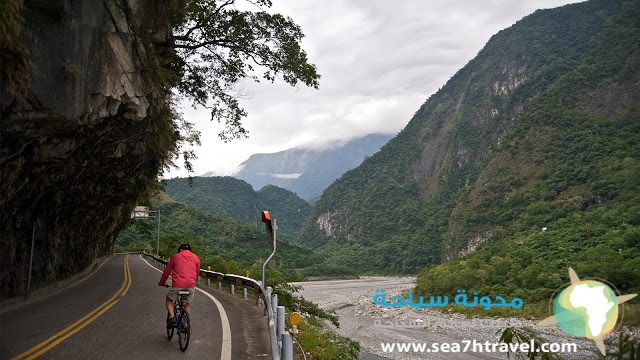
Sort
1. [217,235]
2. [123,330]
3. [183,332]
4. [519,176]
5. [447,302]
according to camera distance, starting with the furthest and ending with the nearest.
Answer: [519,176] < [217,235] < [447,302] < [123,330] < [183,332]

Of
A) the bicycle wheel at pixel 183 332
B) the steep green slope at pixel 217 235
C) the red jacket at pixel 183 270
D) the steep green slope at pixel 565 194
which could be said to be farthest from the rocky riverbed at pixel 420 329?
the steep green slope at pixel 217 235

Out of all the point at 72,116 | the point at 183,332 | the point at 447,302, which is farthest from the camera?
the point at 447,302

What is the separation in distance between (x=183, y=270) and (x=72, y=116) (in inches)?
124

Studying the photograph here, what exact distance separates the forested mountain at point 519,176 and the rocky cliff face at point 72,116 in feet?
126

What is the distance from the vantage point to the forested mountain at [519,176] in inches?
1912

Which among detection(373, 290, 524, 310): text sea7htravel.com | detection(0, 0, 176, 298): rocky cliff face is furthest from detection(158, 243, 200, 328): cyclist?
detection(373, 290, 524, 310): text sea7htravel.com

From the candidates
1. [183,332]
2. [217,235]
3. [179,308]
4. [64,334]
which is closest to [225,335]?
[183,332]

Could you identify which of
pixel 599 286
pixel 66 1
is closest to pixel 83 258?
pixel 66 1

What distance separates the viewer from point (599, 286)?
6562 mm

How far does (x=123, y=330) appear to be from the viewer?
727cm

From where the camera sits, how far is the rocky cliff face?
6098 mm

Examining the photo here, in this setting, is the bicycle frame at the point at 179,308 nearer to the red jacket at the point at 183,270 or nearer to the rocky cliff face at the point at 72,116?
the red jacket at the point at 183,270

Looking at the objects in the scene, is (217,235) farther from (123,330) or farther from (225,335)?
(225,335)

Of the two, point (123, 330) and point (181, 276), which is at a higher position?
point (181, 276)
